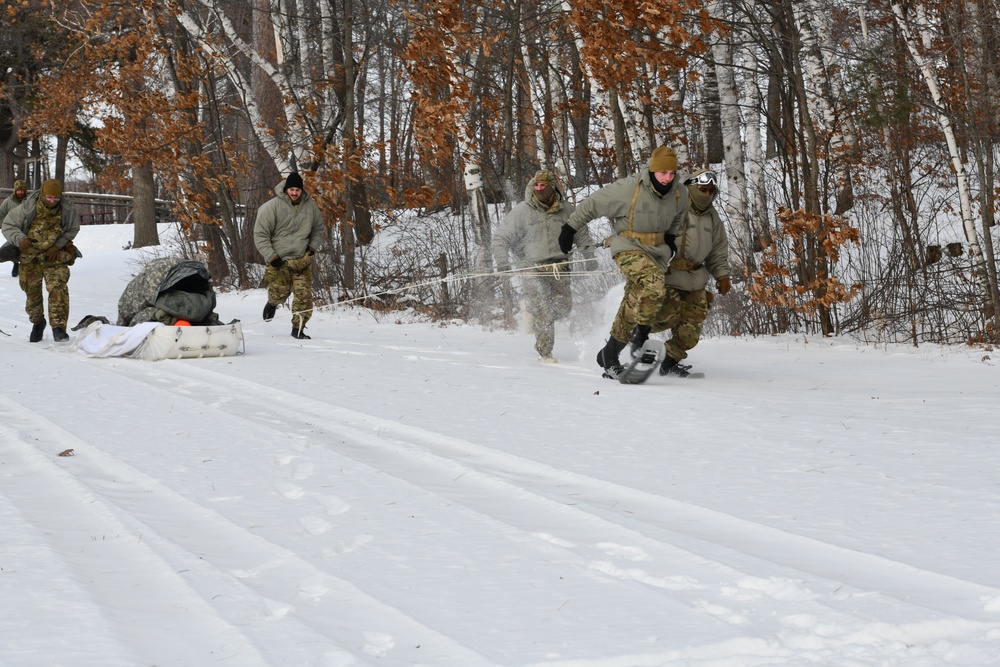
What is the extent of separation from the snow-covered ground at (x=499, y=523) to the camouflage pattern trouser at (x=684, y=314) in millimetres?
567

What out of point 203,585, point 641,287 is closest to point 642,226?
point 641,287

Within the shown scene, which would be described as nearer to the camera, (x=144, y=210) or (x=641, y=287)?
(x=641, y=287)

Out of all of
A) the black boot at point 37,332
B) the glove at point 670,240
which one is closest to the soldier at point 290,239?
the black boot at point 37,332

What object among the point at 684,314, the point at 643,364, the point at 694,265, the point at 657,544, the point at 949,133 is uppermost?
the point at 949,133

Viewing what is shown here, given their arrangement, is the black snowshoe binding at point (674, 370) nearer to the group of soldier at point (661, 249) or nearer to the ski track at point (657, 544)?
the group of soldier at point (661, 249)

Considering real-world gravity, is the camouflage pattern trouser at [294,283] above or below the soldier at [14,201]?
below

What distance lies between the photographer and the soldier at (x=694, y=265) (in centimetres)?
909

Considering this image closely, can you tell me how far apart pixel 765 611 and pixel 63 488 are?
343 cm

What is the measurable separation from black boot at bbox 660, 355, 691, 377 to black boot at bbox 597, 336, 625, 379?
26.3 inches

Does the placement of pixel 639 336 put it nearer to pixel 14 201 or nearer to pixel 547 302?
pixel 547 302

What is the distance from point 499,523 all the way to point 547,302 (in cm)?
588

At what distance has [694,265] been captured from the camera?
9203mm

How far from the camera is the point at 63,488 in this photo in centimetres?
532

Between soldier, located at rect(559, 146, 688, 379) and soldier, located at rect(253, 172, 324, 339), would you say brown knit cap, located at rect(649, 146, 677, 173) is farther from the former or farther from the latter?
soldier, located at rect(253, 172, 324, 339)
